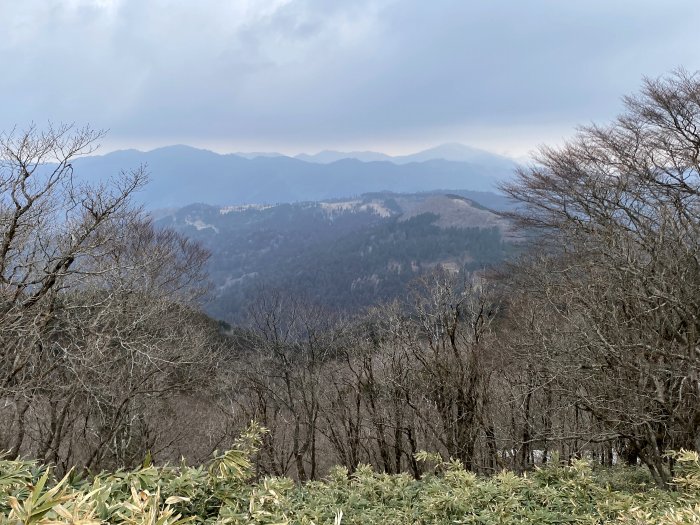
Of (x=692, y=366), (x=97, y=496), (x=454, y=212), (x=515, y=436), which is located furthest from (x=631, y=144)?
(x=454, y=212)

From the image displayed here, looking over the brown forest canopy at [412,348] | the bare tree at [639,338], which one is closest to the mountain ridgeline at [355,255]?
the brown forest canopy at [412,348]

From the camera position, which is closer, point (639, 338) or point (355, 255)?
point (639, 338)

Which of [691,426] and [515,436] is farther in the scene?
[515,436]

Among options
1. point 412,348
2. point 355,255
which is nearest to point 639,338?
point 412,348

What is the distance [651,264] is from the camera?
19.7 feet

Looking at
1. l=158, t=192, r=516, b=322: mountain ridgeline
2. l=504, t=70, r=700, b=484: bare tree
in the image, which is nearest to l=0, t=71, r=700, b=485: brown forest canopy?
l=504, t=70, r=700, b=484: bare tree

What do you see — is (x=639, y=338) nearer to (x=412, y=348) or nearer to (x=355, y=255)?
(x=412, y=348)

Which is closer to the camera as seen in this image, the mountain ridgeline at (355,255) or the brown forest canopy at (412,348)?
the brown forest canopy at (412,348)

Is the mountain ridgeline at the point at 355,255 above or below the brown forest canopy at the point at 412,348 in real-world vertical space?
above

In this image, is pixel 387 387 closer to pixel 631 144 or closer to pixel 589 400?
pixel 589 400

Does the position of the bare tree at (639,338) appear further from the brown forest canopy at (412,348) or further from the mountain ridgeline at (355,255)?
the mountain ridgeline at (355,255)

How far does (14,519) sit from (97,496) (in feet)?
1.58

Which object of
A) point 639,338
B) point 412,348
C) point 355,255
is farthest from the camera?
point 355,255

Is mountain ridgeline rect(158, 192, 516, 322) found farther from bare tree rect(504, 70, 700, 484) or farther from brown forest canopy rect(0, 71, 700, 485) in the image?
bare tree rect(504, 70, 700, 484)
